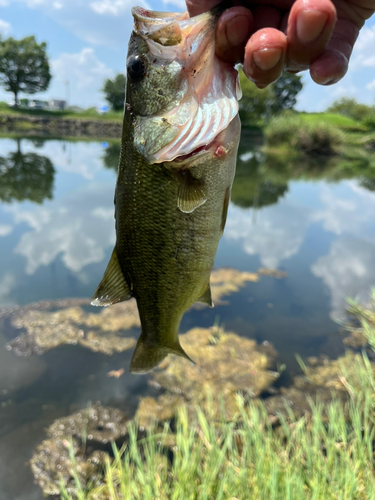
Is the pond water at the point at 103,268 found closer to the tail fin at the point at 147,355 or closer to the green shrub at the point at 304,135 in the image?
the tail fin at the point at 147,355

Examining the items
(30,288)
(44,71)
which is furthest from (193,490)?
(44,71)

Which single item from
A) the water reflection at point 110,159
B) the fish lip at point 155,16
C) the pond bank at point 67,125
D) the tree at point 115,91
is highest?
the tree at point 115,91

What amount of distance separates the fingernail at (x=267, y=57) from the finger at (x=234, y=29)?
0.54ft

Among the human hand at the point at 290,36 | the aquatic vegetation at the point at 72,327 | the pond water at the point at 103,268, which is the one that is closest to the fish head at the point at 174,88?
the human hand at the point at 290,36

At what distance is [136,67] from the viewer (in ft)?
4.97

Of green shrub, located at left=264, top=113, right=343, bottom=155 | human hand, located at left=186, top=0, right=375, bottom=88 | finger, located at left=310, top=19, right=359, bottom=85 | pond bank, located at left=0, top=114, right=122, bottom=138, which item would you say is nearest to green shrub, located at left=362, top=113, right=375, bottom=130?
green shrub, located at left=264, top=113, right=343, bottom=155

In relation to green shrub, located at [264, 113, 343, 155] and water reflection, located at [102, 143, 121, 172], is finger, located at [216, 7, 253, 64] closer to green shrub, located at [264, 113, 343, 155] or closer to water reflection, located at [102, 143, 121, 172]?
water reflection, located at [102, 143, 121, 172]

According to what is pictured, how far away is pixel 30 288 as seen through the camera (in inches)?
273

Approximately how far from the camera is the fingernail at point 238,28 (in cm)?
129

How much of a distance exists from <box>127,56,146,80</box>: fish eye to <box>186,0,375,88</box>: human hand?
0.35 meters

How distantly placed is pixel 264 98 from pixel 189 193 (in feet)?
188

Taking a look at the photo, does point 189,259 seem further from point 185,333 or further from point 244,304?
point 244,304

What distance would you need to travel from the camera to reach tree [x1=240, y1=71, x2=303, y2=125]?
50719 mm

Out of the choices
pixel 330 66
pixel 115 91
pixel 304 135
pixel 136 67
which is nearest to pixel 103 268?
pixel 136 67
